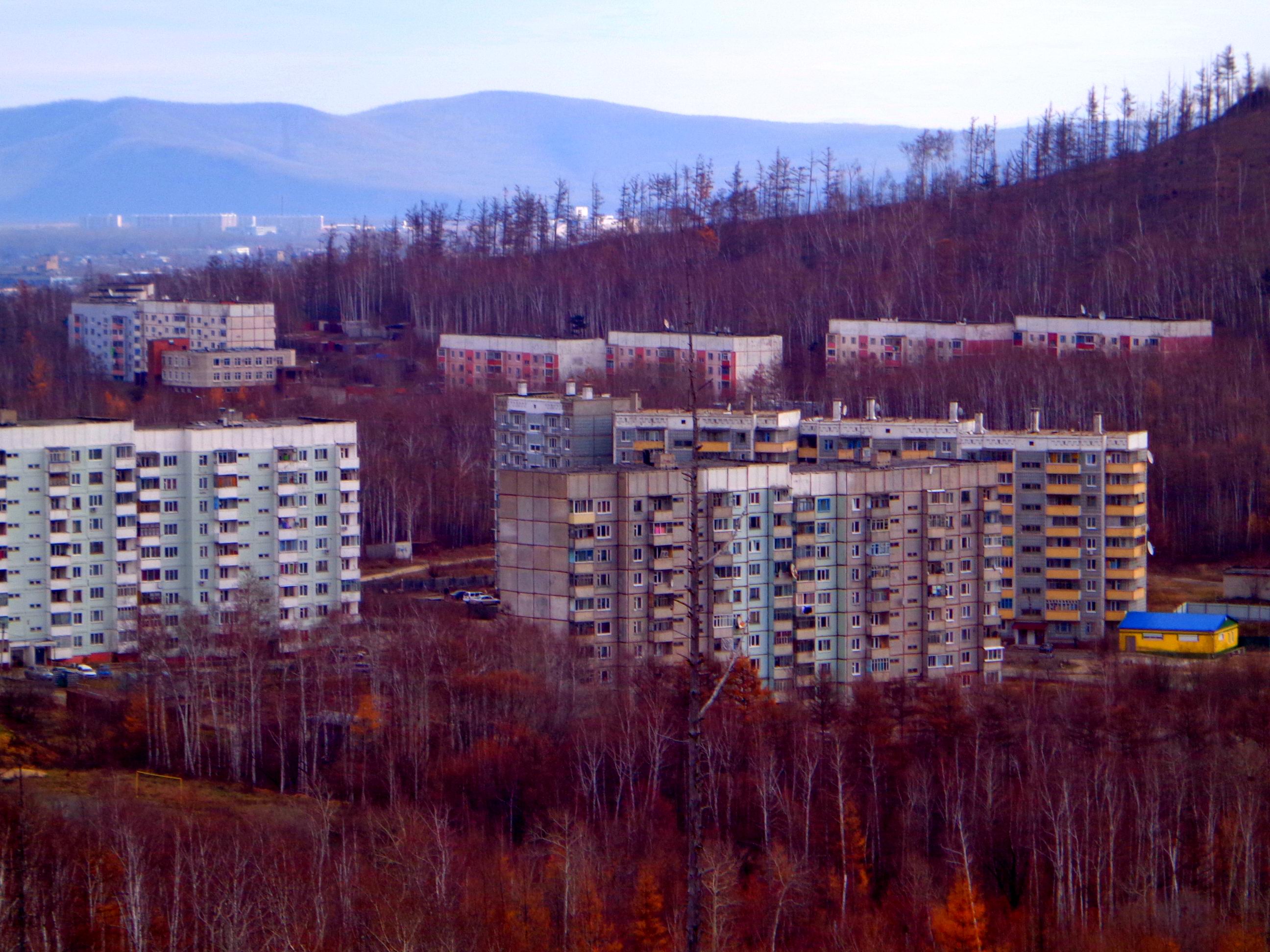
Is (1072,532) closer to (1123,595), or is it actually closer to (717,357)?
(1123,595)

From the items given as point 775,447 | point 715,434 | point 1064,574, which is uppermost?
point 715,434

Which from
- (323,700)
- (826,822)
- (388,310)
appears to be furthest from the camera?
(388,310)

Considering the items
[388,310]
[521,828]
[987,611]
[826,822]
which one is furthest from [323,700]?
[388,310]

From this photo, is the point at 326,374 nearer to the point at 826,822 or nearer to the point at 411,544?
the point at 411,544

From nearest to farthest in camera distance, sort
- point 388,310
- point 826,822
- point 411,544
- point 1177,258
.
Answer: point 826,822 < point 411,544 < point 1177,258 < point 388,310

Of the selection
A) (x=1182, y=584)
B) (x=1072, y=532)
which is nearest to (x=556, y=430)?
(x=1072, y=532)

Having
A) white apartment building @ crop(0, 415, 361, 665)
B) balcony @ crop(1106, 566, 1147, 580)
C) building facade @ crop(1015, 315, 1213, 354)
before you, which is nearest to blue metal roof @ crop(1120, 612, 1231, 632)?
balcony @ crop(1106, 566, 1147, 580)

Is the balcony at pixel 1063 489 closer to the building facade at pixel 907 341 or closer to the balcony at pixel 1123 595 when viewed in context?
the balcony at pixel 1123 595

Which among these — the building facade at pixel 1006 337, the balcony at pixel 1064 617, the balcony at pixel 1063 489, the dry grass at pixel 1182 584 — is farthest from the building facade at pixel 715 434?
the building facade at pixel 1006 337
